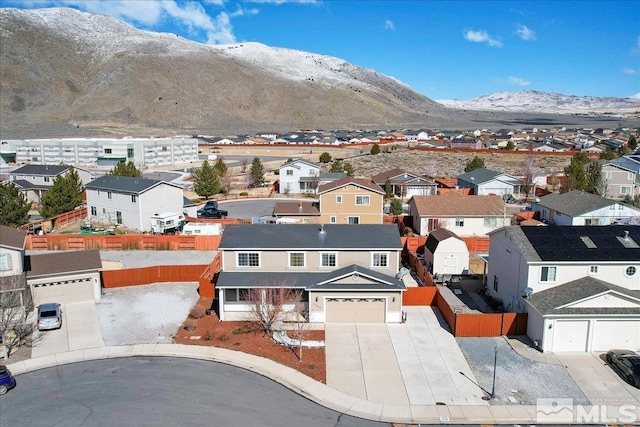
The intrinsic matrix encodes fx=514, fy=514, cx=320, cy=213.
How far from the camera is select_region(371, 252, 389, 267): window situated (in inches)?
1213

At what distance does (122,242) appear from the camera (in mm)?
44312

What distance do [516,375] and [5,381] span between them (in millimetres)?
21863

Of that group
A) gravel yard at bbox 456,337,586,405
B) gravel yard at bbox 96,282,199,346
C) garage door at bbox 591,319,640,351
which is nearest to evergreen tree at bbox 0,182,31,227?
gravel yard at bbox 96,282,199,346

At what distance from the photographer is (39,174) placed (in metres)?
68.8

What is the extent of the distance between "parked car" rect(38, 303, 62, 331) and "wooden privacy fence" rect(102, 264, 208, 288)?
6.18 m

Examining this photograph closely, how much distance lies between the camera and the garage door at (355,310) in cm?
2875

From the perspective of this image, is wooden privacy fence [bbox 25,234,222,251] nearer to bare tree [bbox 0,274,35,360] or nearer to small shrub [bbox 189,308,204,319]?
bare tree [bbox 0,274,35,360]

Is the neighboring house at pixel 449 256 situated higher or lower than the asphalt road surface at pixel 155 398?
higher

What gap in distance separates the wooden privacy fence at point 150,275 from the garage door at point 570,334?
22392mm

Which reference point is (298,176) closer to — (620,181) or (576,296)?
(620,181)

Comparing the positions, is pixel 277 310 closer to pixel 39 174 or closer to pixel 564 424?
pixel 564 424

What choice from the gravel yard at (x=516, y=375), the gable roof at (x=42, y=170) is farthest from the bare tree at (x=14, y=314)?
the gable roof at (x=42, y=170)

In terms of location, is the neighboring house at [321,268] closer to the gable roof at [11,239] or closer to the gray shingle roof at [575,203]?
the gable roof at [11,239]

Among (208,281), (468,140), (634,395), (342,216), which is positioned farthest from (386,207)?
(468,140)
